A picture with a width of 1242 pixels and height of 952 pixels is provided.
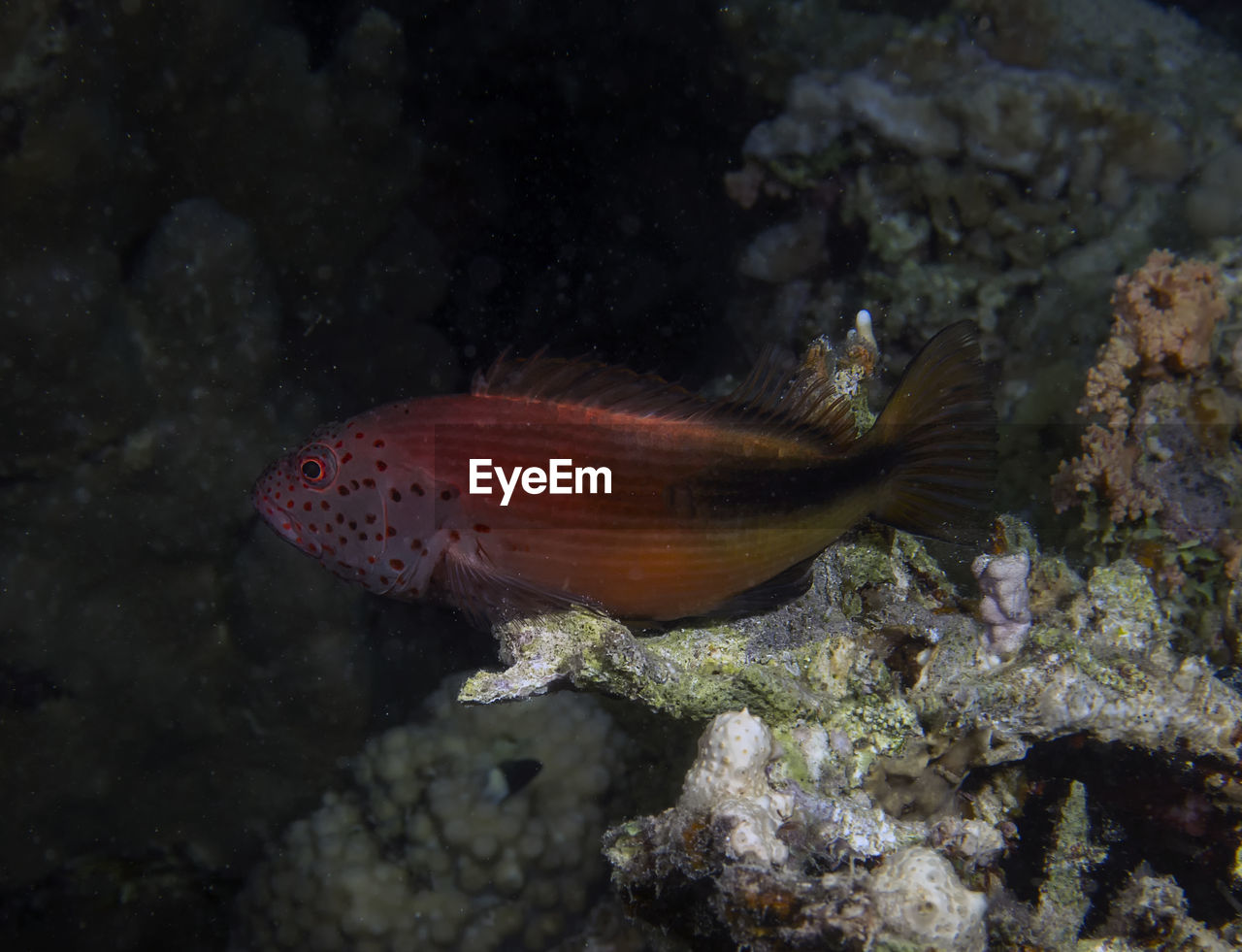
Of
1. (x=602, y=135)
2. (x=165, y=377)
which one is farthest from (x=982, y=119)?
(x=165, y=377)

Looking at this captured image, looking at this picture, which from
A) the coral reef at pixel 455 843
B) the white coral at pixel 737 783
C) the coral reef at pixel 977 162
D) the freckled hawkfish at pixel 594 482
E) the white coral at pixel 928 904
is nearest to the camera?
the white coral at pixel 928 904

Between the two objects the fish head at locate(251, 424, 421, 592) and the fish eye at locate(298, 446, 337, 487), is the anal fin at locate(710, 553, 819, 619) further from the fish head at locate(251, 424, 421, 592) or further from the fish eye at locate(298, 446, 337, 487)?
the fish eye at locate(298, 446, 337, 487)

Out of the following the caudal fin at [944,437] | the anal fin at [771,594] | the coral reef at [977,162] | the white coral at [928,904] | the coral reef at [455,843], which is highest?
the coral reef at [977,162]

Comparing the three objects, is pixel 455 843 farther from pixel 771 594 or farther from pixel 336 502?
pixel 771 594

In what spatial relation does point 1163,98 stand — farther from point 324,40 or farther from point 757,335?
point 324,40

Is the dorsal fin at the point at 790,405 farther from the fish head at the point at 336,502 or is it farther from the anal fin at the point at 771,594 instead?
the fish head at the point at 336,502

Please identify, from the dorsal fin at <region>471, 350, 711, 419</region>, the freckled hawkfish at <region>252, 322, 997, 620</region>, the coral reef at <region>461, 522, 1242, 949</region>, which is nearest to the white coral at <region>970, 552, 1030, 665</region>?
the coral reef at <region>461, 522, 1242, 949</region>

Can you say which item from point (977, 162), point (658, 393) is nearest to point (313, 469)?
point (658, 393)

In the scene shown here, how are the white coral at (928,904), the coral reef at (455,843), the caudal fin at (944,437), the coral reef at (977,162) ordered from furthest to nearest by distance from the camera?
the coral reef at (977,162)
the coral reef at (455,843)
the caudal fin at (944,437)
the white coral at (928,904)

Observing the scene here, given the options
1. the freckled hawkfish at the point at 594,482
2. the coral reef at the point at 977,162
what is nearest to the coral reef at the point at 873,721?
the freckled hawkfish at the point at 594,482
